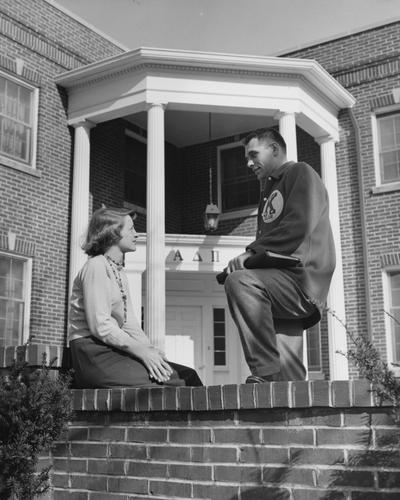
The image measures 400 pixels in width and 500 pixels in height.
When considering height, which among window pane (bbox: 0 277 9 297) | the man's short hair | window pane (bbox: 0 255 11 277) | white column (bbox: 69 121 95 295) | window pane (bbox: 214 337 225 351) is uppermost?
white column (bbox: 69 121 95 295)

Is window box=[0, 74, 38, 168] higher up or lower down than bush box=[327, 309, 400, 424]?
higher up

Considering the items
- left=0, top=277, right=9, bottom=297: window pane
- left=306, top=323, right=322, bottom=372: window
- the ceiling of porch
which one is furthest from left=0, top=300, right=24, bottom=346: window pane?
left=306, top=323, right=322, bottom=372: window

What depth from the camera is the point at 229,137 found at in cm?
1600

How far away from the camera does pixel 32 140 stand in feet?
41.0

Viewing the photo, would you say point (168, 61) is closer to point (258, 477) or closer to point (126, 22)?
point (126, 22)

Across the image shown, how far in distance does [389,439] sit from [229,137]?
14.0 metres

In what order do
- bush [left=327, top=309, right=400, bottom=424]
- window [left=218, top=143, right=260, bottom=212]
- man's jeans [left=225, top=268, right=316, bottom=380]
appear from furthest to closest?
window [left=218, top=143, right=260, bottom=212]
man's jeans [left=225, top=268, right=316, bottom=380]
bush [left=327, top=309, right=400, bottom=424]

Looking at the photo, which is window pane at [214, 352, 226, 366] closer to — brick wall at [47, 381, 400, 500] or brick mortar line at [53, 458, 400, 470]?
brick wall at [47, 381, 400, 500]

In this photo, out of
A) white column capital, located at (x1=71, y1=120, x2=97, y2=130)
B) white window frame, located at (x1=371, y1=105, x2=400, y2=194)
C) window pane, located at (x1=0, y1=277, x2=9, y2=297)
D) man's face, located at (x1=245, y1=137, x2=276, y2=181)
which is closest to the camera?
man's face, located at (x1=245, y1=137, x2=276, y2=181)

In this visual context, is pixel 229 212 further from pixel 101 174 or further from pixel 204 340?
pixel 101 174

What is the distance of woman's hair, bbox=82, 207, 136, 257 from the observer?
382 cm

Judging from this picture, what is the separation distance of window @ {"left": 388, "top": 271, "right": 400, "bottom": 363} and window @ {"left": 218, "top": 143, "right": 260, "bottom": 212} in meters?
3.64

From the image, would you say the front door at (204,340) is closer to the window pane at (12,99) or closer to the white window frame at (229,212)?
the white window frame at (229,212)

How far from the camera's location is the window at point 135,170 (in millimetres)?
14938
